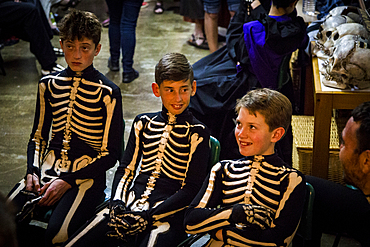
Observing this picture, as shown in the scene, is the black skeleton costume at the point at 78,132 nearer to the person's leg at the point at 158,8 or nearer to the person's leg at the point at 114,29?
the person's leg at the point at 114,29

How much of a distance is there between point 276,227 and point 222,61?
1.79 meters

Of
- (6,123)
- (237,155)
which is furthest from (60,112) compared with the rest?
(6,123)

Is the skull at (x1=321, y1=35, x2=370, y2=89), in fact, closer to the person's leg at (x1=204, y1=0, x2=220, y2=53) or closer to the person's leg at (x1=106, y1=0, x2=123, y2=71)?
the person's leg at (x1=204, y1=0, x2=220, y2=53)

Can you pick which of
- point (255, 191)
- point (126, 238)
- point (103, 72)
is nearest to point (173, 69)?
point (255, 191)

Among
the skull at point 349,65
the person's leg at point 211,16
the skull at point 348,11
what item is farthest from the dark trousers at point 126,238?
the person's leg at point 211,16

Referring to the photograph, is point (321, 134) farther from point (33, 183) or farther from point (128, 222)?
point (33, 183)

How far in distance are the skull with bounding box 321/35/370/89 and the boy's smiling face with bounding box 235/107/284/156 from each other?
75cm

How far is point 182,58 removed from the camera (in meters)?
2.12

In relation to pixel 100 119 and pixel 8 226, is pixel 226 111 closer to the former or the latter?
pixel 100 119

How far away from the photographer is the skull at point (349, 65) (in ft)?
7.57

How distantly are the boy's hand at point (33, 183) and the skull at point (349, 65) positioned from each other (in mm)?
1705

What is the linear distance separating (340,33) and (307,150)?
76cm

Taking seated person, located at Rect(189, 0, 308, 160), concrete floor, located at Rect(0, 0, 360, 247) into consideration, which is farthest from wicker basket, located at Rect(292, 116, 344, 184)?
concrete floor, located at Rect(0, 0, 360, 247)

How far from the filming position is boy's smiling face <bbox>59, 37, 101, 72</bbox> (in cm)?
223
